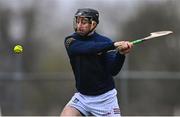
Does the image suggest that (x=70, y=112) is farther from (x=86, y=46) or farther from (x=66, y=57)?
(x=66, y=57)

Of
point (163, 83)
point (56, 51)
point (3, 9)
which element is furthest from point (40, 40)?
point (163, 83)

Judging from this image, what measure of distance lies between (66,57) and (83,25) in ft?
43.1

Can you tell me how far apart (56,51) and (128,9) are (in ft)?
10.1

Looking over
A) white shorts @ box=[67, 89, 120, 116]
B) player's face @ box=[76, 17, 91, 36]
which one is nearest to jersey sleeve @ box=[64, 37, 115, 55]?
player's face @ box=[76, 17, 91, 36]

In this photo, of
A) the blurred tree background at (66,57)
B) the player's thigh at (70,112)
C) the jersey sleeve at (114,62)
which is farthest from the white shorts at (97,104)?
the blurred tree background at (66,57)

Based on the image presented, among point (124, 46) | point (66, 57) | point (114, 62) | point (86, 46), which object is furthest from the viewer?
point (66, 57)

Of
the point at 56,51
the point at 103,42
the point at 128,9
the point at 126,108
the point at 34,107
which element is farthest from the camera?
the point at 128,9

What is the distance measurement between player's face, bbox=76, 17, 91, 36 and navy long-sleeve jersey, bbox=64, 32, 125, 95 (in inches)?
4.6

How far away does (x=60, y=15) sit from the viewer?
2225 centimetres

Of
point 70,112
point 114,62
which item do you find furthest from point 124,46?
point 70,112

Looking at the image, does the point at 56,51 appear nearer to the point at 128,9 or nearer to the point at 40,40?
the point at 40,40

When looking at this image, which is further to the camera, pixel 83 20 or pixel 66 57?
pixel 66 57

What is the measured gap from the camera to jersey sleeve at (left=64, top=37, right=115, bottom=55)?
7465 millimetres

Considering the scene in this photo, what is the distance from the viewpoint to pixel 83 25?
7629mm
